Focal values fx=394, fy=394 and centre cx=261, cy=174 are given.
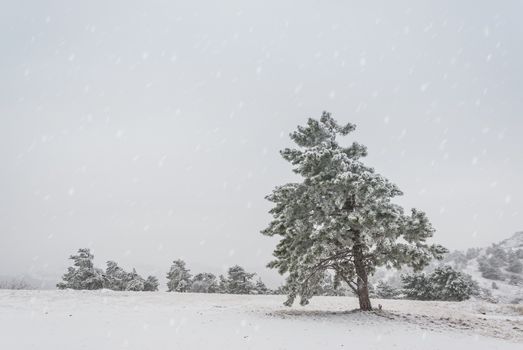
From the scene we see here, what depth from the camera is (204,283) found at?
2180 inches

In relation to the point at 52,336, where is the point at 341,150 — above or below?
above

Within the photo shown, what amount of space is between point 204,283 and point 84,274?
18.5 meters

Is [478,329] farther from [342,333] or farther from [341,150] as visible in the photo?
[341,150]

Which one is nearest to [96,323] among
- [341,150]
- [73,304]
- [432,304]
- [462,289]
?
[73,304]

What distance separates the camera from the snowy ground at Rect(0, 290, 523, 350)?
12367 millimetres

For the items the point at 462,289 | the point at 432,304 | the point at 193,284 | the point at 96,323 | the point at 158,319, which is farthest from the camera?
the point at 193,284

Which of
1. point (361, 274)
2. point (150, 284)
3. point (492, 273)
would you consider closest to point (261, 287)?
point (150, 284)

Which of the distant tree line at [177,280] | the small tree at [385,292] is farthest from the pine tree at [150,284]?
the small tree at [385,292]

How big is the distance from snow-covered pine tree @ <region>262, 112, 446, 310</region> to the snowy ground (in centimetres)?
237

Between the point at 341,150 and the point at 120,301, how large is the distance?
13909 mm

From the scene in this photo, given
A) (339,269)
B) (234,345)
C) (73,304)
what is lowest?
(234,345)

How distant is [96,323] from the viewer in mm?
14547

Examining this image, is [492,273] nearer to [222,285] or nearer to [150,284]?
[222,285]

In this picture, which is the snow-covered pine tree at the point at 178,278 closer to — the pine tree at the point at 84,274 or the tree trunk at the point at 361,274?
the pine tree at the point at 84,274
